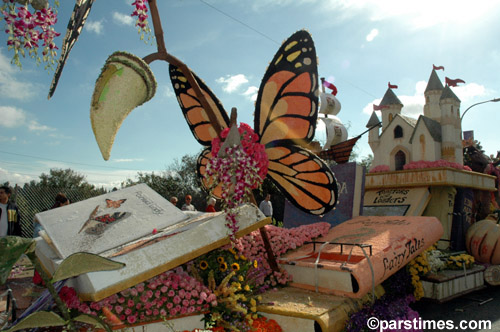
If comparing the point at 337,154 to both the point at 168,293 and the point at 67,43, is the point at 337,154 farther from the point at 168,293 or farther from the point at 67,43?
the point at 67,43

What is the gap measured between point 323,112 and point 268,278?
1266cm

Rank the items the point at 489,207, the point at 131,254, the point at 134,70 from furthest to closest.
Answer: the point at 489,207, the point at 131,254, the point at 134,70

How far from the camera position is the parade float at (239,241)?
3.03 m

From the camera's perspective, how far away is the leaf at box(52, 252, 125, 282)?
2.01 metres

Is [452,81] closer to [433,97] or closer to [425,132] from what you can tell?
[433,97]

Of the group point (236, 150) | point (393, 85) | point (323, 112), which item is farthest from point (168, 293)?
point (393, 85)

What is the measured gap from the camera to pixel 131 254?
324cm

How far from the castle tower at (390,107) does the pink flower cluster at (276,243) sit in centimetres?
1027

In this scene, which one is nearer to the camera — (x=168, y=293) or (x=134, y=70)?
(x=134, y=70)

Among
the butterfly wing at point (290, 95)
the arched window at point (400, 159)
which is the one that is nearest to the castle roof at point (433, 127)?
the arched window at point (400, 159)

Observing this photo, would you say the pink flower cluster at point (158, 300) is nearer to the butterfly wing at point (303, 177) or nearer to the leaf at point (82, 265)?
the leaf at point (82, 265)

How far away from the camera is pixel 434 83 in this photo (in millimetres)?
12938

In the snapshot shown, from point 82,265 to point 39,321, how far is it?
49cm

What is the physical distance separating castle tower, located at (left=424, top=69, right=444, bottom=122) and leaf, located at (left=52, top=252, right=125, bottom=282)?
Answer: 42.4 ft
